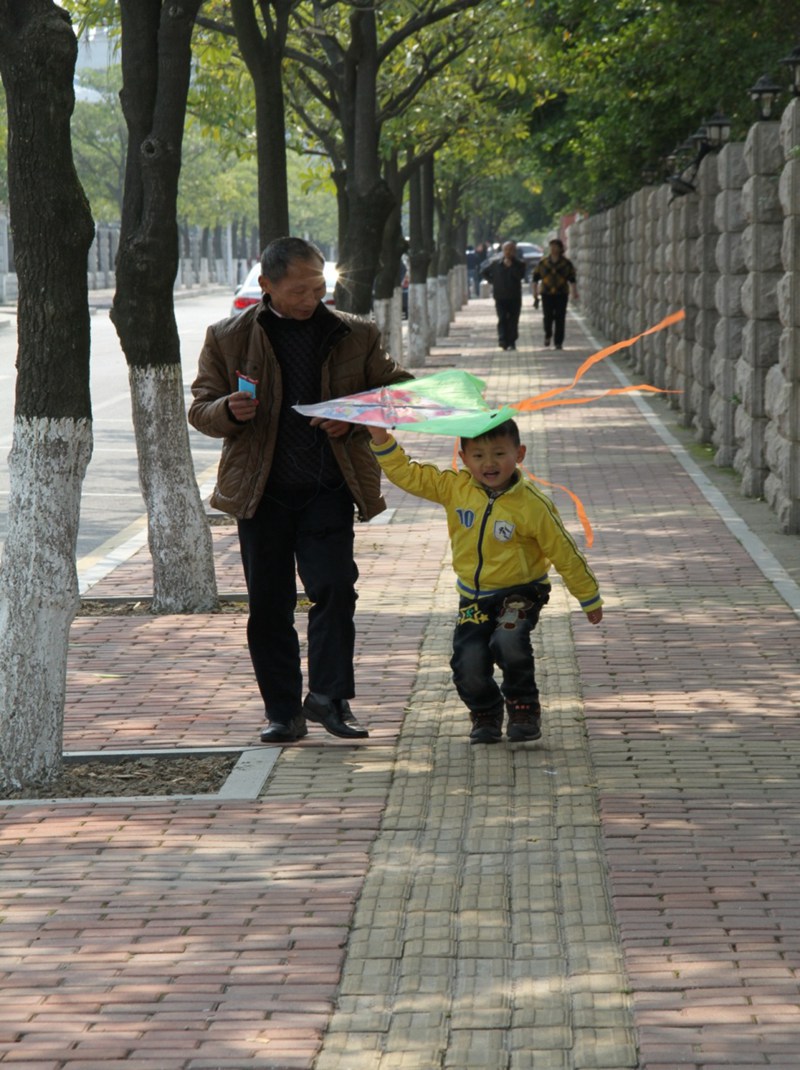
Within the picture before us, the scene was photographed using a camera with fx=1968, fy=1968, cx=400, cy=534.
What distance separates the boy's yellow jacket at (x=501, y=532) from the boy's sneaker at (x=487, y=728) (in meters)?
0.48

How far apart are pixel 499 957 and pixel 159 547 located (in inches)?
237

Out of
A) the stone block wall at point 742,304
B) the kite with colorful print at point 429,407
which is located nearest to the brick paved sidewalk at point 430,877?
the kite with colorful print at point 429,407

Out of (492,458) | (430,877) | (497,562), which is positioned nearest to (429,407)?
(492,458)

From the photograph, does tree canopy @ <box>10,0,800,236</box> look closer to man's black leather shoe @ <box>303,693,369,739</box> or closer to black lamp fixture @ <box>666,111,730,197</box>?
black lamp fixture @ <box>666,111,730,197</box>

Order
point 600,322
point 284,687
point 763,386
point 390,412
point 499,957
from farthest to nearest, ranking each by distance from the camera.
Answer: point 600,322, point 763,386, point 284,687, point 390,412, point 499,957

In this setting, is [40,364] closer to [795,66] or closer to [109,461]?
[795,66]

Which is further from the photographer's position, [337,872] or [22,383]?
[22,383]

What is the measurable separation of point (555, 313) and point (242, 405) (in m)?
31.3

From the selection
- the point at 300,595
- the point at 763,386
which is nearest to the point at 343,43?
the point at 763,386

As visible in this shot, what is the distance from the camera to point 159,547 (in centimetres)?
1070

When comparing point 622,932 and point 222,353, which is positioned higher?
point 222,353

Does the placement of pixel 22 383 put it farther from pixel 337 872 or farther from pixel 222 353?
pixel 337 872

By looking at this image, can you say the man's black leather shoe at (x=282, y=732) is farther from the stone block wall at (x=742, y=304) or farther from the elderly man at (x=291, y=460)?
the stone block wall at (x=742, y=304)

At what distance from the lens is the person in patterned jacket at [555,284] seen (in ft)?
116
